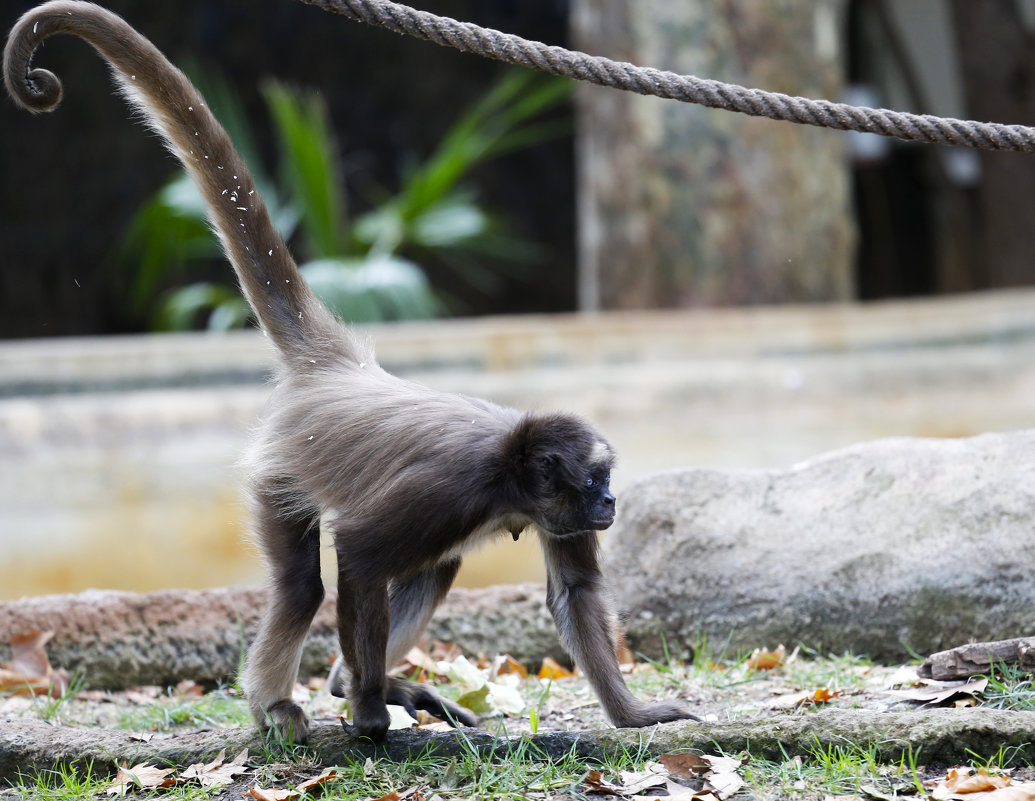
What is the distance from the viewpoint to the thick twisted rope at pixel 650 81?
3207mm

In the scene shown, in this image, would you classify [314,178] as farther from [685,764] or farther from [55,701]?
[685,764]

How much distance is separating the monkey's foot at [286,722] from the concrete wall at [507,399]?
3.06 m

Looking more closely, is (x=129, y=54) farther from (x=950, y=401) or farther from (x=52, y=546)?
(x=950, y=401)

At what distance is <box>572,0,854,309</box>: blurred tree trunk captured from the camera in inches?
314

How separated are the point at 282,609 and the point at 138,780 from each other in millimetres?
590

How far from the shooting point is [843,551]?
4.23m

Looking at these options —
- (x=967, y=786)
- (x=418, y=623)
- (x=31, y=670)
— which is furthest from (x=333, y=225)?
(x=967, y=786)

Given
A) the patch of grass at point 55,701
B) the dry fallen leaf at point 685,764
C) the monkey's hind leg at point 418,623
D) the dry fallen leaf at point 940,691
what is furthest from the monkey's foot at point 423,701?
the dry fallen leaf at point 940,691

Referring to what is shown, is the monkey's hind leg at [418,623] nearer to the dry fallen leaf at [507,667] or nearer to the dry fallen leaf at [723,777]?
the dry fallen leaf at [507,667]

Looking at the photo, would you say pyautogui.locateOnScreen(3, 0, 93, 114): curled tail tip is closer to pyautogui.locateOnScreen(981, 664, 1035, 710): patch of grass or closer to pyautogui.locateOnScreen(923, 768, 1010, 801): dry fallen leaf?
pyautogui.locateOnScreen(923, 768, 1010, 801): dry fallen leaf

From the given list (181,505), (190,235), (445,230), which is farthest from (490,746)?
(190,235)

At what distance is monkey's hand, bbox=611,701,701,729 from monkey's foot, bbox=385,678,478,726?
537mm

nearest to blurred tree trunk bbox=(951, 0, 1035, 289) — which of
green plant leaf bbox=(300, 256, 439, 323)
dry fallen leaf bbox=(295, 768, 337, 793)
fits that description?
green plant leaf bbox=(300, 256, 439, 323)

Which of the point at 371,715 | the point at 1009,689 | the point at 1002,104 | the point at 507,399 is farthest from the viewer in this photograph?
the point at 1002,104
